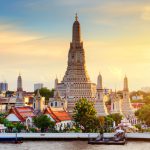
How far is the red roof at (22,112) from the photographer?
65312 mm

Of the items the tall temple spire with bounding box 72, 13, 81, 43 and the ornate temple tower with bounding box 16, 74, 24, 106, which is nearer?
the ornate temple tower with bounding box 16, 74, 24, 106

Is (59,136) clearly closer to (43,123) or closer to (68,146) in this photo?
(43,123)

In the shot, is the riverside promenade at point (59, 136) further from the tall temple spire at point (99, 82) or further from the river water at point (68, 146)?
the tall temple spire at point (99, 82)

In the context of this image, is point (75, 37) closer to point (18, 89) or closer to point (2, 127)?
point (18, 89)

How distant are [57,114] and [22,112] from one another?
13.3ft

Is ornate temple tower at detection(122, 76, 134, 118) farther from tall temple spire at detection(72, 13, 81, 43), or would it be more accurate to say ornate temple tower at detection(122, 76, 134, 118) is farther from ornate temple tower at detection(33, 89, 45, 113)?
ornate temple tower at detection(33, 89, 45, 113)

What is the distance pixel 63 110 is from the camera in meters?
72.3

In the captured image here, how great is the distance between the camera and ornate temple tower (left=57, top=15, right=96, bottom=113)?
270 feet

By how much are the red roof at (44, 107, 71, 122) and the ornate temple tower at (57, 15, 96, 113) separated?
35.0ft

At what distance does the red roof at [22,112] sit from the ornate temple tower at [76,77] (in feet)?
40.4

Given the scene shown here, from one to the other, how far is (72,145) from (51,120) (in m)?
16.0

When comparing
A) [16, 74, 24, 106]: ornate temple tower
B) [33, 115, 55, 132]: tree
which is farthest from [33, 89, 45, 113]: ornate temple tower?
[33, 115, 55, 132]: tree

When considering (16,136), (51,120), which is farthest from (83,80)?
(16,136)

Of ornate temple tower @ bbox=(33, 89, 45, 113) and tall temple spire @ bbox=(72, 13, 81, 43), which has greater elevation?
tall temple spire @ bbox=(72, 13, 81, 43)
